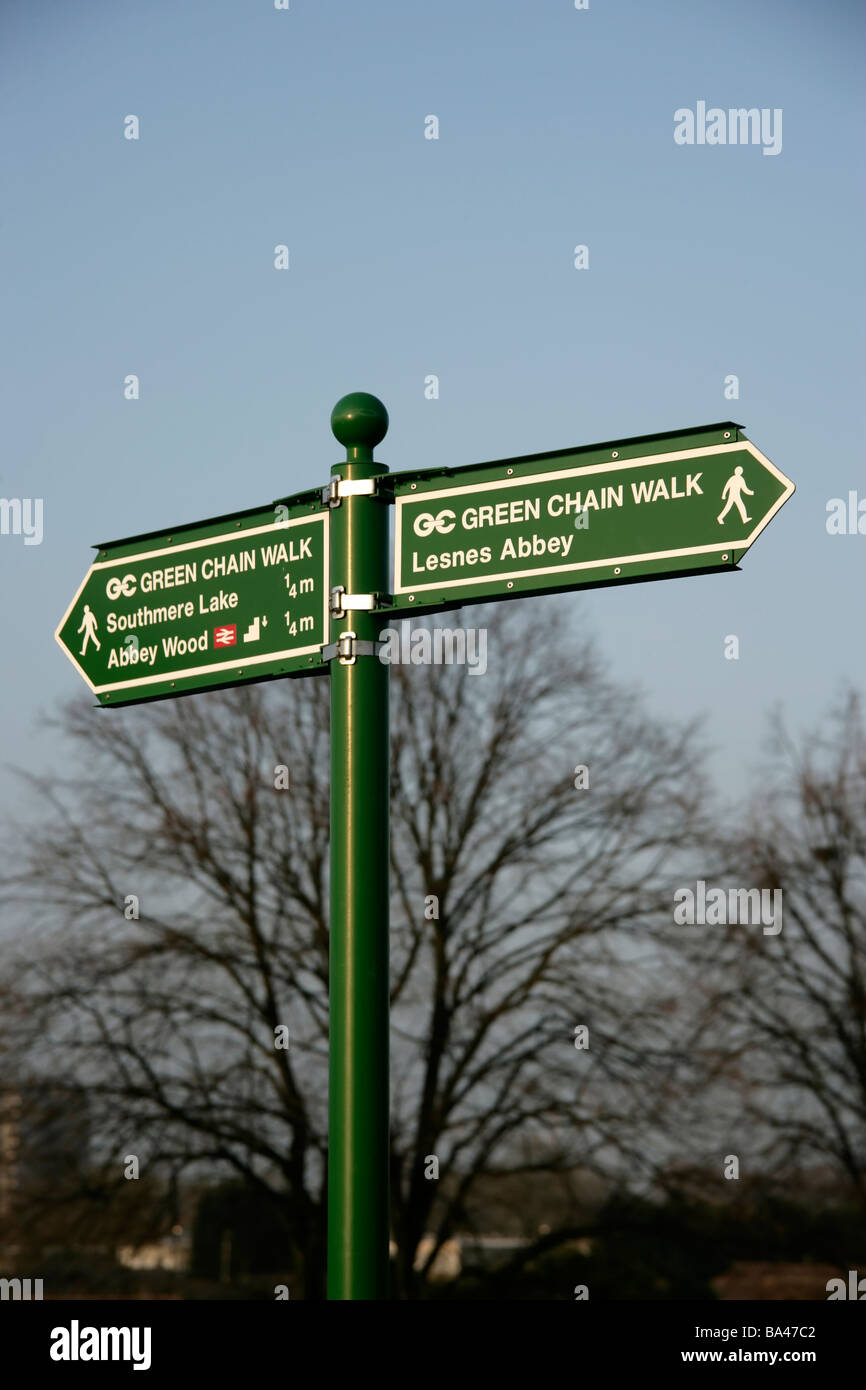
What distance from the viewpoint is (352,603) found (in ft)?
13.8

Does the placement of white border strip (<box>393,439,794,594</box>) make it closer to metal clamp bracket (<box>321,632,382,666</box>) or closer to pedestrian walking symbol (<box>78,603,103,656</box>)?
metal clamp bracket (<box>321,632,382,666</box>)

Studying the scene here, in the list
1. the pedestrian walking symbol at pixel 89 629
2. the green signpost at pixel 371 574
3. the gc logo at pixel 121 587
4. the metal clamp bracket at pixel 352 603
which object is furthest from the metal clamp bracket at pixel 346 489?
the pedestrian walking symbol at pixel 89 629

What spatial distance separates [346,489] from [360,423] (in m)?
0.22

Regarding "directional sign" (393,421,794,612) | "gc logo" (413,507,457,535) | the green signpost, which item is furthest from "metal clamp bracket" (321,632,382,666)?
"gc logo" (413,507,457,535)

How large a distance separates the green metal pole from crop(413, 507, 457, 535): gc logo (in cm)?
10

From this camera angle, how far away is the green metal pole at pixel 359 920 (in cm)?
385

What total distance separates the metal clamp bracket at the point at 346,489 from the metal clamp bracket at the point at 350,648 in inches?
16.2

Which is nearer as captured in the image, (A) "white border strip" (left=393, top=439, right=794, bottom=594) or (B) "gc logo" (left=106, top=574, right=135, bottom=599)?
(A) "white border strip" (left=393, top=439, right=794, bottom=594)

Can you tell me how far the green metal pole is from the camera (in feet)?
12.6

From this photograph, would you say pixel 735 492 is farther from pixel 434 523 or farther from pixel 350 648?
pixel 350 648

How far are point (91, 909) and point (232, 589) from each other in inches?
461

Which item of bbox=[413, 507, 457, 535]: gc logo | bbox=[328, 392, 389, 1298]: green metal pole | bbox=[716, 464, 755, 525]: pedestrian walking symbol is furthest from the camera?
bbox=[413, 507, 457, 535]: gc logo

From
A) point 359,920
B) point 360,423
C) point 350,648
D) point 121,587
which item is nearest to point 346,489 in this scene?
point 360,423

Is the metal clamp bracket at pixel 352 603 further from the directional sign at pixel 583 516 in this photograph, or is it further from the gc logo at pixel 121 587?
the gc logo at pixel 121 587
